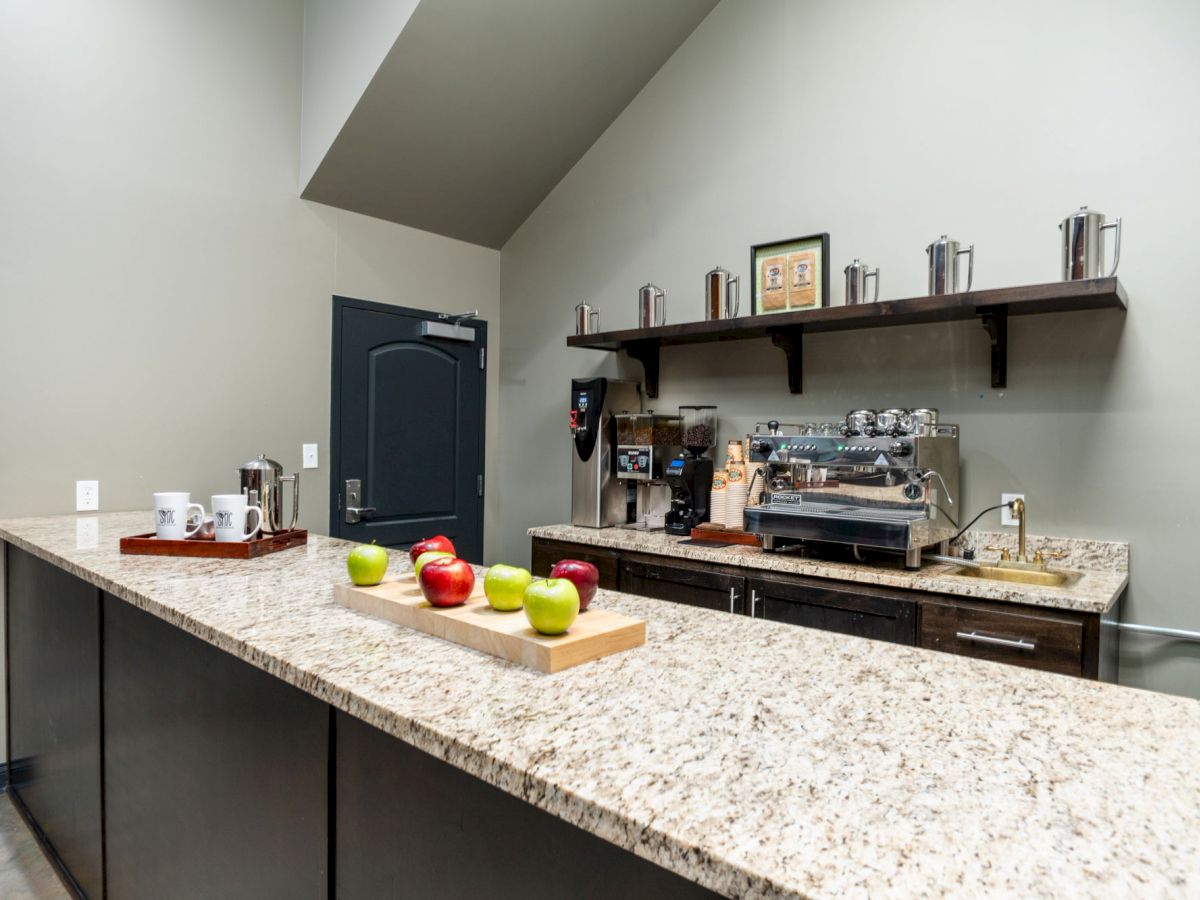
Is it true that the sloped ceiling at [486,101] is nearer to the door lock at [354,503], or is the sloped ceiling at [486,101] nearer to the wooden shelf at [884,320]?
the wooden shelf at [884,320]

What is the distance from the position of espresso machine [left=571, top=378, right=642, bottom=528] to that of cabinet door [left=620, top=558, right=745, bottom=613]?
1.53ft

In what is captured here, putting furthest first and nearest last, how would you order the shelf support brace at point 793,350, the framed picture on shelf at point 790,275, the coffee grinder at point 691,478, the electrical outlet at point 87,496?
1. the coffee grinder at point 691,478
2. the shelf support brace at point 793,350
3. the framed picture on shelf at point 790,275
4. the electrical outlet at point 87,496

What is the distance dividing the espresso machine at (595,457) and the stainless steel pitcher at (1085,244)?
1819mm

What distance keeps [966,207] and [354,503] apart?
115 inches

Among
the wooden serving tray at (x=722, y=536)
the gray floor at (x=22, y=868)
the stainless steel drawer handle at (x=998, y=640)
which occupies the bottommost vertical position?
the gray floor at (x=22, y=868)

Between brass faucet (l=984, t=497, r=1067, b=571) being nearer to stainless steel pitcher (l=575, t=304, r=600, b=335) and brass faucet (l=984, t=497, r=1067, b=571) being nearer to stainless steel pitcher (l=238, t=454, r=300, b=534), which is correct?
stainless steel pitcher (l=575, t=304, r=600, b=335)

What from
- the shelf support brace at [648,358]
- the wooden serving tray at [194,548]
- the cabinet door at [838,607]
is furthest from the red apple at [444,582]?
the shelf support brace at [648,358]

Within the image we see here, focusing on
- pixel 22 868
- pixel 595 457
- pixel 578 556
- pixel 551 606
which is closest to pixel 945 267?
pixel 595 457

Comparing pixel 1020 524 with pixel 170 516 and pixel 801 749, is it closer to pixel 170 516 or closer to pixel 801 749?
pixel 801 749

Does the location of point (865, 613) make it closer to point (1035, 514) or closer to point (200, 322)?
point (1035, 514)

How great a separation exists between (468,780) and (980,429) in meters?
2.40

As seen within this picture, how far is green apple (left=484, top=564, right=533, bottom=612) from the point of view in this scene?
1.23 meters

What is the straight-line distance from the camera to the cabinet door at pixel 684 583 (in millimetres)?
2604

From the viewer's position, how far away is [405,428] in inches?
151
